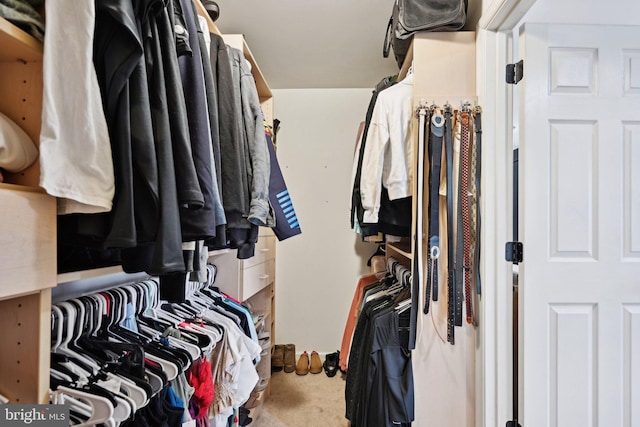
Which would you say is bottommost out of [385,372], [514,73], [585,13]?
[385,372]

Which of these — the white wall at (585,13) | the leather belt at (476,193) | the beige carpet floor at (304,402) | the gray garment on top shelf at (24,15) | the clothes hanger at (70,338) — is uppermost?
the white wall at (585,13)

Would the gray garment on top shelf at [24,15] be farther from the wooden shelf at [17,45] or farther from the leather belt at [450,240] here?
the leather belt at [450,240]

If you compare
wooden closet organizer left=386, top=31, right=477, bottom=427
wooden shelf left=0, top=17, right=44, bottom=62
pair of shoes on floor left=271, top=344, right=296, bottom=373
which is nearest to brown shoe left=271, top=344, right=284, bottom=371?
pair of shoes on floor left=271, top=344, right=296, bottom=373

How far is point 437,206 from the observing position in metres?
1.42

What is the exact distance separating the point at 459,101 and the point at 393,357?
111cm

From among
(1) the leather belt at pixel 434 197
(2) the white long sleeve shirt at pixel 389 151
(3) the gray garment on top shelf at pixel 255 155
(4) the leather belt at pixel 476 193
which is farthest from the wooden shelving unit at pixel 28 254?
(4) the leather belt at pixel 476 193

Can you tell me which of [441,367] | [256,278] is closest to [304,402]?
[256,278]

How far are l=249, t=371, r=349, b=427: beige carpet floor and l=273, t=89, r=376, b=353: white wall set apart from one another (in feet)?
1.22

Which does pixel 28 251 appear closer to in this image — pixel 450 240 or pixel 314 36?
pixel 450 240

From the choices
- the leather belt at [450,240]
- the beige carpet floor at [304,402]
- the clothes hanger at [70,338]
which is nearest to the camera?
the clothes hanger at [70,338]

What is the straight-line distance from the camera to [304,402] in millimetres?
2309

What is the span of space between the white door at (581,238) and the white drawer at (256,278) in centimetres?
129

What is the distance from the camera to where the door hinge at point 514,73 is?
4.40 feet

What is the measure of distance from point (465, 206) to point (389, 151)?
400 mm
